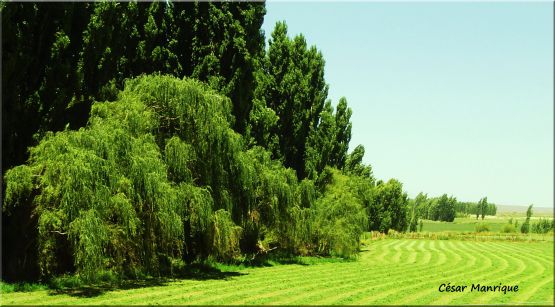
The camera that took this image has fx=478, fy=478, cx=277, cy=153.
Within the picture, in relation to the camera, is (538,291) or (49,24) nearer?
(538,291)

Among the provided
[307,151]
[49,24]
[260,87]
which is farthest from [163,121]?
[307,151]

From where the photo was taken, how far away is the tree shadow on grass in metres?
16.1

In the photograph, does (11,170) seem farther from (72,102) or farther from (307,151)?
(307,151)

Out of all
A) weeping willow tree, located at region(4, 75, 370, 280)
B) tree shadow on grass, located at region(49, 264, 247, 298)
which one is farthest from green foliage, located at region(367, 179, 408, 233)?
tree shadow on grass, located at region(49, 264, 247, 298)

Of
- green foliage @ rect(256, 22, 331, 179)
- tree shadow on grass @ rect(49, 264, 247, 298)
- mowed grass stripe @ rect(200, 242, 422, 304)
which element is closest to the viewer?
mowed grass stripe @ rect(200, 242, 422, 304)

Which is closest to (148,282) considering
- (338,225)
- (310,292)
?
(310,292)

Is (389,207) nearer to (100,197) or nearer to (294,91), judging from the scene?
(294,91)

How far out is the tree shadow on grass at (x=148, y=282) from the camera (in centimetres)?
1606

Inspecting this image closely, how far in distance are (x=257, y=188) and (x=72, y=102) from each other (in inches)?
403

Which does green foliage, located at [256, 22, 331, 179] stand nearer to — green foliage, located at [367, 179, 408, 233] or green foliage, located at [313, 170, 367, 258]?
green foliage, located at [313, 170, 367, 258]

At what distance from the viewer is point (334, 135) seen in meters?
42.9

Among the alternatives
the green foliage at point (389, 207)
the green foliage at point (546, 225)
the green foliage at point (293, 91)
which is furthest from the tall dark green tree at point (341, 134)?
the green foliage at point (546, 225)

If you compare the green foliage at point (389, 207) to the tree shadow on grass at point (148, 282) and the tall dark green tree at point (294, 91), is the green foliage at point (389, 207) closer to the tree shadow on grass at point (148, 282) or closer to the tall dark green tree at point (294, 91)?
the tall dark green tree at point (294, 91)

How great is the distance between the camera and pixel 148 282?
62.0 feet
